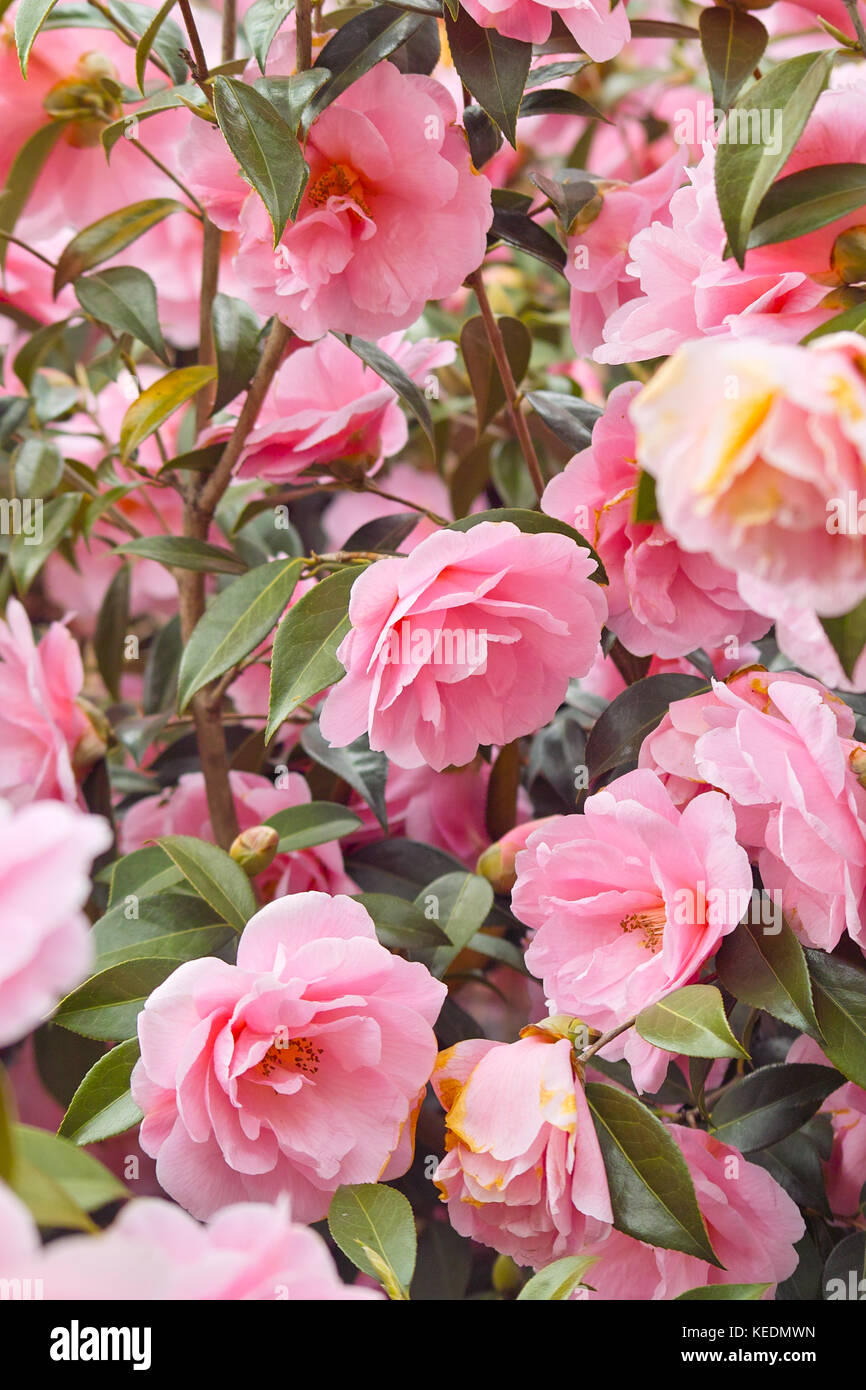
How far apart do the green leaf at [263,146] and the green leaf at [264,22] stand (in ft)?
0.10

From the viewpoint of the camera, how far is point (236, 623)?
2.22ft

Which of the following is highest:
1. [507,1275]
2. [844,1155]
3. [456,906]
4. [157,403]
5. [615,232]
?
[615,232]

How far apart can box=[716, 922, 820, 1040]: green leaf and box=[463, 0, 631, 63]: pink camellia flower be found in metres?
0.41

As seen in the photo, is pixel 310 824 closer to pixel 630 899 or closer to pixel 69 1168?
pixel 630 899

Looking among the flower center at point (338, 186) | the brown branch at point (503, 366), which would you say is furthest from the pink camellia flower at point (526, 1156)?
the flower center at point (338, 186)

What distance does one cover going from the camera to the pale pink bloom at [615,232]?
0.67 meters

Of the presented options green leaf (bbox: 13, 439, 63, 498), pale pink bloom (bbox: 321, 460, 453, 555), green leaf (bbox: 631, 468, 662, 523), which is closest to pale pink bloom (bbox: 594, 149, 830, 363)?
green leaf (bbox: 631, 468, 662, 523)

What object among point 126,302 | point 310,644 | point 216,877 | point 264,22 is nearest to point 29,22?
point 264,22

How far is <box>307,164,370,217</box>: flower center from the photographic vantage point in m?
0.62

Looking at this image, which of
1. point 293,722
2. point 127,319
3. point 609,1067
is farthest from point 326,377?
point 609,1067

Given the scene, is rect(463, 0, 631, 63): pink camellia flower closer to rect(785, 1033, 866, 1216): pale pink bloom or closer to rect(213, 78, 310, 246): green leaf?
rect(213, 78, 310, 246): green leaf

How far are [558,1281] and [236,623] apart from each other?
1.23 feet

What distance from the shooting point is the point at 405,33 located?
0.58 meters

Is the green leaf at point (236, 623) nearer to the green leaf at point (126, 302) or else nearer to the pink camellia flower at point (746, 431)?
the green leaf at point (126, 302)
